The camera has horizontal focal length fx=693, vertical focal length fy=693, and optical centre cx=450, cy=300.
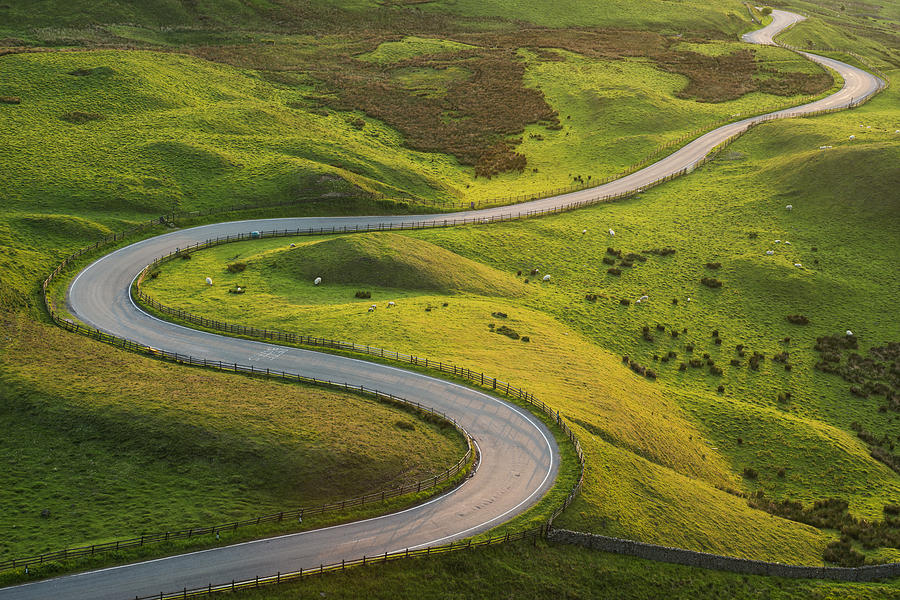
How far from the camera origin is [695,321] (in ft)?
226

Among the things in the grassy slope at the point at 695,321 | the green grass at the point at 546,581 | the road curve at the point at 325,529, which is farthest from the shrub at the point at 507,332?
the green grass at the point at 546,581

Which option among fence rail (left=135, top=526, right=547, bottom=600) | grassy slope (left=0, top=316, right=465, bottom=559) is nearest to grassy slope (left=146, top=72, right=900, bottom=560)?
fence rail (left=135, top=526, right=547, bottom=600)

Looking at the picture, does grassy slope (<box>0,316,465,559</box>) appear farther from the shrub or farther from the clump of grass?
the clump of grass

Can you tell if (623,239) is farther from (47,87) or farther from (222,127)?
(47,87)

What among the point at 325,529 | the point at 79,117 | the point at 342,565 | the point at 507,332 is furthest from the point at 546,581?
the point at 79,117

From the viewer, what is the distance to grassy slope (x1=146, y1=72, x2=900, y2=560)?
42781 millimetres

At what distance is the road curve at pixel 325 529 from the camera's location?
97.8 ft

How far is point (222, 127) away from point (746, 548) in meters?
90.5

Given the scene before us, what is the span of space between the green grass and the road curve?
138 cm

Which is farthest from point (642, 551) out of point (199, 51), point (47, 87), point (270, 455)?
point (199, 51)

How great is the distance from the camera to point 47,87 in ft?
344

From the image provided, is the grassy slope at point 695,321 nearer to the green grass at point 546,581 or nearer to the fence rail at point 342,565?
the green grass at point 546,581

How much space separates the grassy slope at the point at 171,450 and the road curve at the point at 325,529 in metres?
2.18

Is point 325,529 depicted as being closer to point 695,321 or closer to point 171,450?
point 171,450
